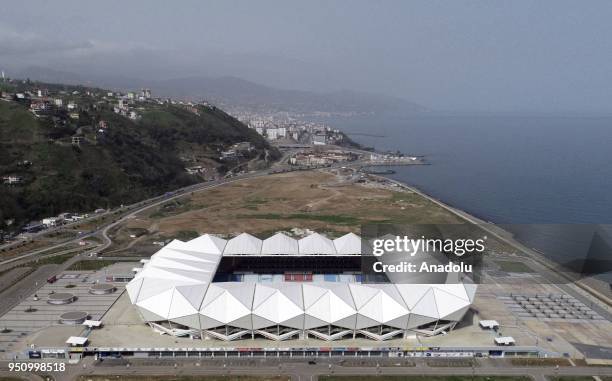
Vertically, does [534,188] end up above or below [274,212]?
above

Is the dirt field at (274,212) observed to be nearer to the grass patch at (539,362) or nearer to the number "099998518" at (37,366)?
the number "099998518" at (37,366)

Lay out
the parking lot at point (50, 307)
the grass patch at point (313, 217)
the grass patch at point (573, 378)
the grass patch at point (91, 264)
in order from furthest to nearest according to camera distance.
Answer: the grass patch at point (313, 217), the grass patch at point (91, 264), the parking lot at point (50, 307), the grass patch at point (573, 378)

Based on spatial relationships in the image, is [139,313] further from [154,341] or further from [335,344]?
[335,344]

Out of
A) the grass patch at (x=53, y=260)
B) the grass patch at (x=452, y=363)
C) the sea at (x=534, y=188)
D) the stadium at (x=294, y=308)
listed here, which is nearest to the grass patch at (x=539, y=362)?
the grass patch at (x=452, y=363)

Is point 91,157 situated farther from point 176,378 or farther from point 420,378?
point 420,378

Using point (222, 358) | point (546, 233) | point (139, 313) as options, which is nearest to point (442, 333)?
point (222, 358)

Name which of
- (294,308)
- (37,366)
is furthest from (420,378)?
(37,366)

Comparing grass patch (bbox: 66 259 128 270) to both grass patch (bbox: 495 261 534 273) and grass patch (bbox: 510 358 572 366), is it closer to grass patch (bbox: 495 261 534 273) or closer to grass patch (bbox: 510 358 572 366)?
grass patch (bbox: 510 358 572 366)
